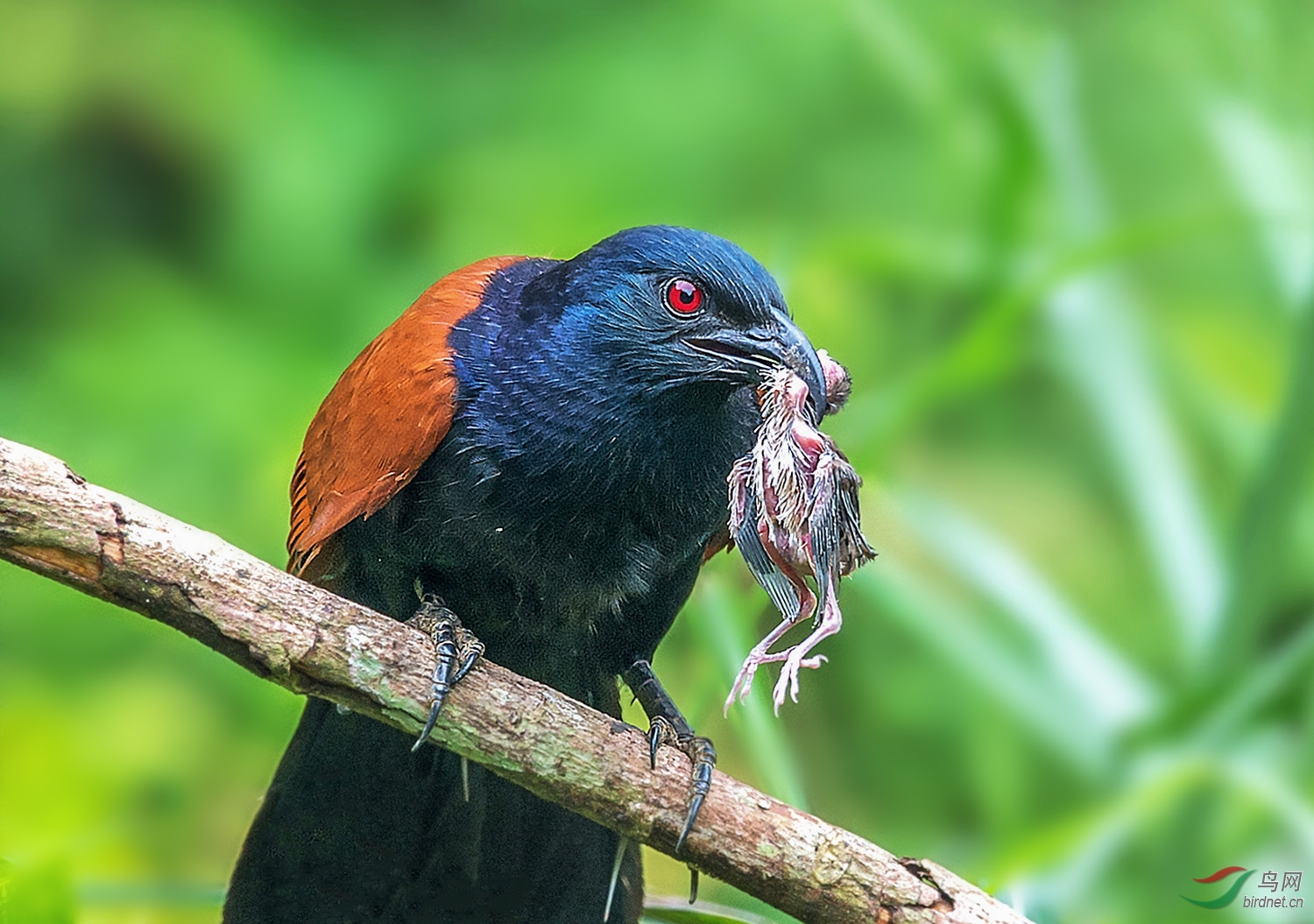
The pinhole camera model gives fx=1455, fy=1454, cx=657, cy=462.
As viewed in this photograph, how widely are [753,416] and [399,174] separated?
8.17 feet

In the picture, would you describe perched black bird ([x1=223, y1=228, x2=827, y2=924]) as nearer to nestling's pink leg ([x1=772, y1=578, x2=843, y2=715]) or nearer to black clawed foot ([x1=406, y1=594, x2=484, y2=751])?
black clawed foot ([x1=406, y1=594, x2=484, y2=751])

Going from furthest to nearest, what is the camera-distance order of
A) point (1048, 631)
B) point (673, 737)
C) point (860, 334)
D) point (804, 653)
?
point (860, 334)
point (1048, 631)
point (673, 737)
point (804, 653)

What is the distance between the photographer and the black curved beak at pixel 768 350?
2051 millimetres

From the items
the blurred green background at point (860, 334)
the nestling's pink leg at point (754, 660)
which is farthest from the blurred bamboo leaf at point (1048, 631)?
the nestling's pink leg at point (754, 660)

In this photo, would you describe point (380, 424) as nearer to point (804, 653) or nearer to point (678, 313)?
point (678, 313)

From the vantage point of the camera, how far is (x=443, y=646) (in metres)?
2.03

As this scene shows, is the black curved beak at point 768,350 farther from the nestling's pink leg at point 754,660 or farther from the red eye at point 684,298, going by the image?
the nestling's pink leg at point 754,660

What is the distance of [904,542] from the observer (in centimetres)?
399

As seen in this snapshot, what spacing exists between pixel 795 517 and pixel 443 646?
53cm

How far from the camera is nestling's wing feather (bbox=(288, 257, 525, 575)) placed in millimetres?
2230

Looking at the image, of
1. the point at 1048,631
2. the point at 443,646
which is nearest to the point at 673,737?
the point at 443,646

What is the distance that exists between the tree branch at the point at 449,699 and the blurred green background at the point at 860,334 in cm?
51

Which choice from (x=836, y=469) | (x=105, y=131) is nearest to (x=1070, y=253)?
(x=836, y=469)

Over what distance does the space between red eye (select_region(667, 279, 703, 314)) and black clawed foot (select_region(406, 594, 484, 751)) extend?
22.8 inches
